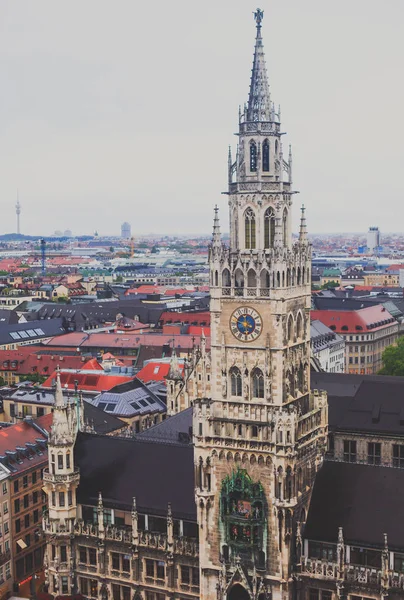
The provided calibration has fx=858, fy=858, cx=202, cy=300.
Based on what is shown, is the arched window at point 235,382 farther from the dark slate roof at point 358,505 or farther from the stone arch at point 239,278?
the dark slate roof at point 358,505

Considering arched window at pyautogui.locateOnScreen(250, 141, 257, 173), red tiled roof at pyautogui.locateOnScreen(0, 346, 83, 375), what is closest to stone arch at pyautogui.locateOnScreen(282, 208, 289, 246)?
arched window at pyautogui.locateOnScreen(250, 141, 257, 173)

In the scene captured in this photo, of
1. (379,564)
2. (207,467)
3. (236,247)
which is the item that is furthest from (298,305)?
(379,564)

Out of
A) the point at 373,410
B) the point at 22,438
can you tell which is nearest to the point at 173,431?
the point at 22,438

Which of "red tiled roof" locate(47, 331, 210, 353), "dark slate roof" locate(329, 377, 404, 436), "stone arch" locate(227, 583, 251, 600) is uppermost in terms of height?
"dark slate roof" locate(329, 377, 404, 436)

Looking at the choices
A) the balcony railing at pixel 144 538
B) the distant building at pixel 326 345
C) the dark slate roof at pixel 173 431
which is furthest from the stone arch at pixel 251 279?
the distant building at pixel 326 345

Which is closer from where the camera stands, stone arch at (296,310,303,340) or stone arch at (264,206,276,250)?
stone arch at (264,206,276,250)

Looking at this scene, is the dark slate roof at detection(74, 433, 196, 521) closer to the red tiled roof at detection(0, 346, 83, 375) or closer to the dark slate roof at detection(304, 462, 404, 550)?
the dark slate roof at detection(304, 462, 404, 550)

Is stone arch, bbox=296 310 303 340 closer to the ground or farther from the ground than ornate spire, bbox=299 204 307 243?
closer to the ground
